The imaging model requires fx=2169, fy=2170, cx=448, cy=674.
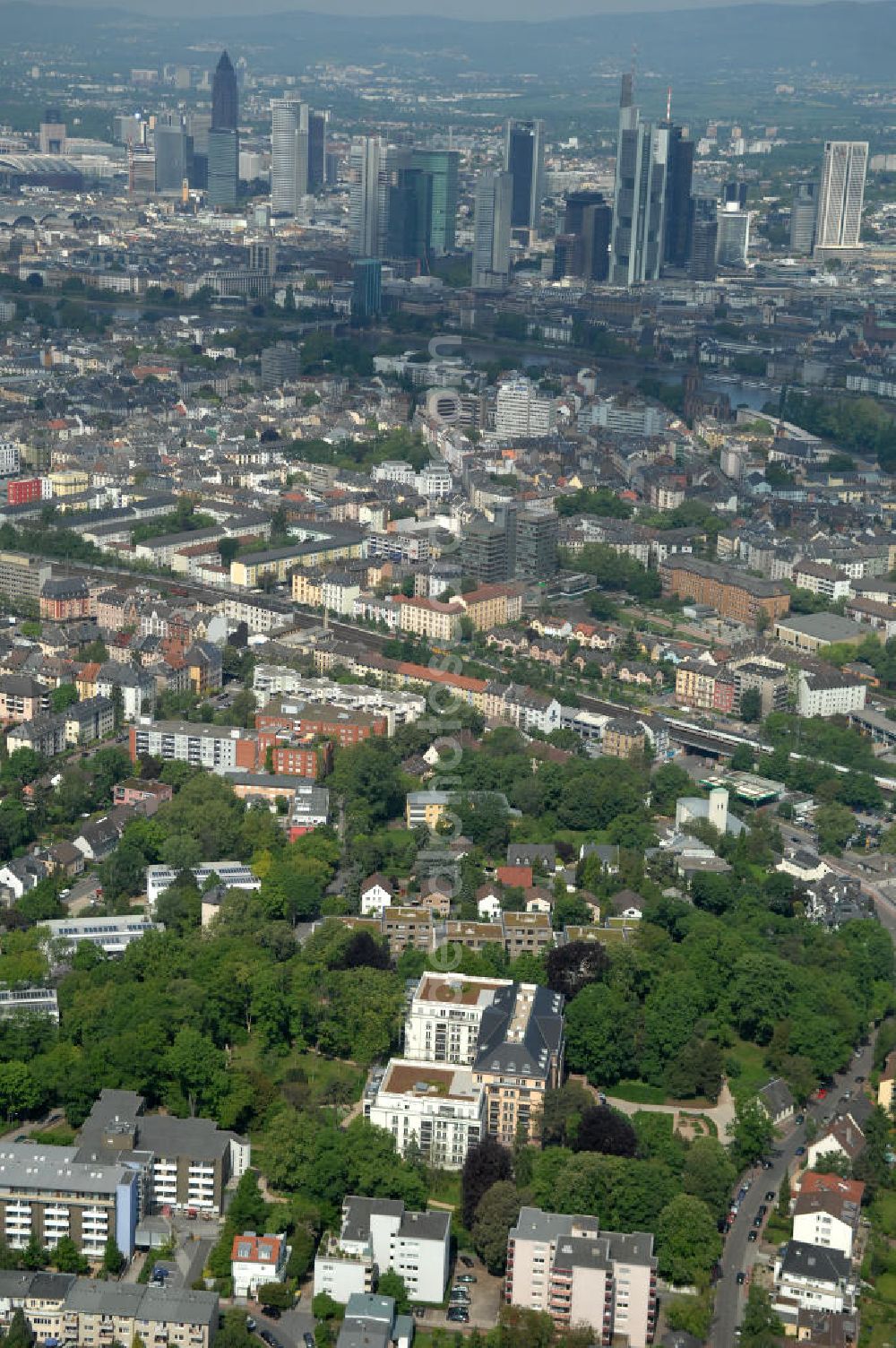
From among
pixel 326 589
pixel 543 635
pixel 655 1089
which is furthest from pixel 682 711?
pixel 655 1089

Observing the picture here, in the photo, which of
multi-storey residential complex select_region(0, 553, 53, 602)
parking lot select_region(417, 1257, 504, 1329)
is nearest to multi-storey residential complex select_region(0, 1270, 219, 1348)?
parking lot select_region(417, 1257, 504, 1329)

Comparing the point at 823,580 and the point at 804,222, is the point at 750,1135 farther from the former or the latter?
the point at 804,222

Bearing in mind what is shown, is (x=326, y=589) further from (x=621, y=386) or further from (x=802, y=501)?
(x=621, y=386)

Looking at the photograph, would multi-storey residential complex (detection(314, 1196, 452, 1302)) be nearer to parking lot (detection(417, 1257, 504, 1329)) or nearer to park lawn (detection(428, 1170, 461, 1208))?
parking lot (detection(417, 1257, 504, 1329))

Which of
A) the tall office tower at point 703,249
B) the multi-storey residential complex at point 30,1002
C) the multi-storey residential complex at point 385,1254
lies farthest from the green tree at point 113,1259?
the tall office tower at point 703,249

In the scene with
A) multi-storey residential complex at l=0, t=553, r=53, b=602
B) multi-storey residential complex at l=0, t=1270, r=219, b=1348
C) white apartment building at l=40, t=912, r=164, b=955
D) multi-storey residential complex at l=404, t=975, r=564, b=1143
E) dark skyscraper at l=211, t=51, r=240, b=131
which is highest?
dark skyscraper at l=211, t=51, r=240, b=131
